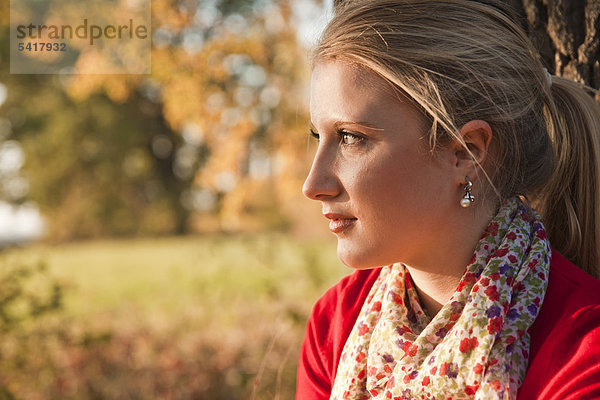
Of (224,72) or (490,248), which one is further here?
(224,72)

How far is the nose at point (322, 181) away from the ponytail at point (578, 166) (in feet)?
1.83

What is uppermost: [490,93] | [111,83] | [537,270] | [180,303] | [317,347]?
[111,83]

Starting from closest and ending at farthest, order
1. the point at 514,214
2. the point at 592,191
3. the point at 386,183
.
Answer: the point at 386,183
the point at 514,214
the point at 592,191

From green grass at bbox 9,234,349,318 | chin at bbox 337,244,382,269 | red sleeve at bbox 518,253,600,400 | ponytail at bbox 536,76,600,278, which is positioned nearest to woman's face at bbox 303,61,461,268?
chin at bbox 337,244,382,269

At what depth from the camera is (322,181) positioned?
1353 millimetres

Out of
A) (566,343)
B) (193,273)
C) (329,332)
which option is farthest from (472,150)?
(193,273)

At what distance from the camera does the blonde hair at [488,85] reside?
1.31 m

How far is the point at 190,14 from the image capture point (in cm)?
552

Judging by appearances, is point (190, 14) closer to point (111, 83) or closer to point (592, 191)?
point (111, 83)

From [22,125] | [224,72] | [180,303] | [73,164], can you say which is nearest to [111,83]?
[224,72]

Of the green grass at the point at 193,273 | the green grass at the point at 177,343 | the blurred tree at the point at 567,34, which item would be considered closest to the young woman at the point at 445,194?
the blurred tree at the point at 567,34

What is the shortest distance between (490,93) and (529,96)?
0.42 feet

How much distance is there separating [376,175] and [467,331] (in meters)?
0.36

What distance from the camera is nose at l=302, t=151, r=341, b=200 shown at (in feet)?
4.42
